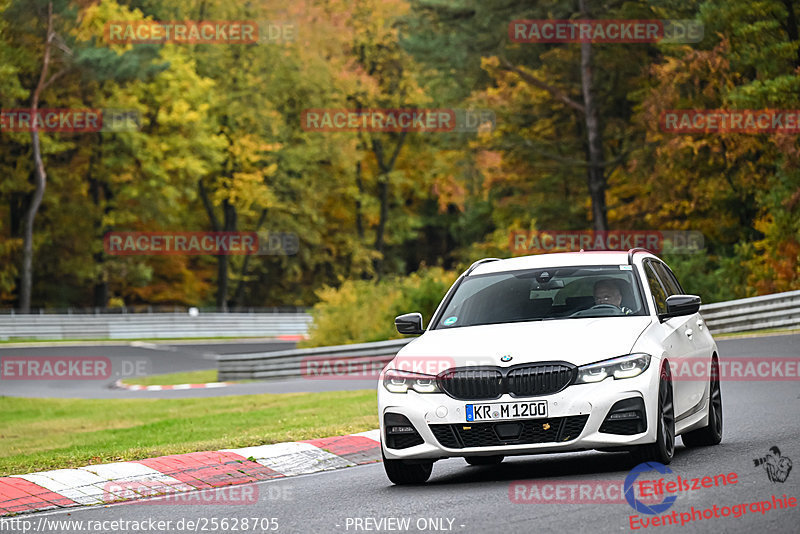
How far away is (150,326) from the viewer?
60.5 m

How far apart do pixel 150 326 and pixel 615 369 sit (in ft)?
174

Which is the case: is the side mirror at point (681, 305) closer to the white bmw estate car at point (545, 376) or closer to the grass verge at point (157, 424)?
the white bmw estate car at point (545, 376)

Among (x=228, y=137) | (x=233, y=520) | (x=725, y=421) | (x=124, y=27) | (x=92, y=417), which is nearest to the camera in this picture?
(x=233, y=520)

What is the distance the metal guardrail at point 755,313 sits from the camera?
26938 millimetres

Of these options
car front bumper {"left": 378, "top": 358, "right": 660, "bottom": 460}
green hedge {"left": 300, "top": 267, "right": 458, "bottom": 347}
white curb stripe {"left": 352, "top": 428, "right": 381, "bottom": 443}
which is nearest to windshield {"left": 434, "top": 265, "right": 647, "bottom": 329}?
car front bumper {"left": 378, "top": 358, "right": 660, "bottom": 460}

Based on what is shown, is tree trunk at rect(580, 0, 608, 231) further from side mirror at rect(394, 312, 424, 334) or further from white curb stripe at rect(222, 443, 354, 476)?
side mirror at rect(394, 312, 424, 334)

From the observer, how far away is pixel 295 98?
69.8 metres

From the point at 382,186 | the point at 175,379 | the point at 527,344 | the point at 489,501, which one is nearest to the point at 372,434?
the point at 527,344

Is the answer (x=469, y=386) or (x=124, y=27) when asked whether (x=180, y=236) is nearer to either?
(x=124, y=27)

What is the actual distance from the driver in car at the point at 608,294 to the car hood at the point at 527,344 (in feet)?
1.17

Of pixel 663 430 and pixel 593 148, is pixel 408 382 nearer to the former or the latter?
pixel 663 430

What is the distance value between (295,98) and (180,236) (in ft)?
32.6

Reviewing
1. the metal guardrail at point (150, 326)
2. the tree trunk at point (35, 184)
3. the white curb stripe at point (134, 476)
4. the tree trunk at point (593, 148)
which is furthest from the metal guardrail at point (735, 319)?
the tree trunk at point (35, 184)

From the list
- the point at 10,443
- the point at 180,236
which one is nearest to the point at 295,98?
the point at 180,236
